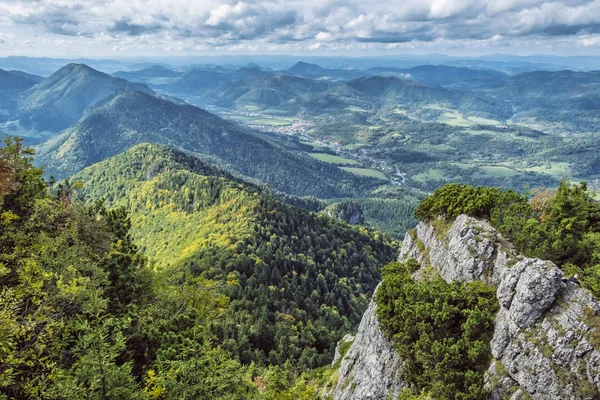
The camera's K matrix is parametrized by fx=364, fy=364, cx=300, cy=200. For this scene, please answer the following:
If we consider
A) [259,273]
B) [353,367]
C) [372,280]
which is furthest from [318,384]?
[372,280]

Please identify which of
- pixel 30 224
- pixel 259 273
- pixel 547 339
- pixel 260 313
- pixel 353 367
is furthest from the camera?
pixel 259 273

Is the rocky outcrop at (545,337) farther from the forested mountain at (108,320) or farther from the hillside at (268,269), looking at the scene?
the hillside at (268,269)

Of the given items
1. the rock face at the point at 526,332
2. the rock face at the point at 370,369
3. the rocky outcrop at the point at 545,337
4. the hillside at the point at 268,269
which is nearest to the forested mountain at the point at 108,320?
the hillside at the point at 268,269

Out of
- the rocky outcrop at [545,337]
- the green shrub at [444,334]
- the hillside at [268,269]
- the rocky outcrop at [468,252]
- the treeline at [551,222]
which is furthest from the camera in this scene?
the hillside at [268,269]

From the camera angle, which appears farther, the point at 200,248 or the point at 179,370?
the point at 200,248

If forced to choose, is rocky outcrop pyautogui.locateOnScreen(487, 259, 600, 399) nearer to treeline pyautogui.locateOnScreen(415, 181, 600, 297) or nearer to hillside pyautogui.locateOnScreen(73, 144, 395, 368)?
treeline pyautogui.locateOnScreen(415, 181, 600, 297)

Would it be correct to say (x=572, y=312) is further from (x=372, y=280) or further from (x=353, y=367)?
(x=372, y=280)

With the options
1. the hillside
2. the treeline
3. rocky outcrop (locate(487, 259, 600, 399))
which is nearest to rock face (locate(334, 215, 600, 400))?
rocky outcrop (locate(487, 259, 600, 399))
